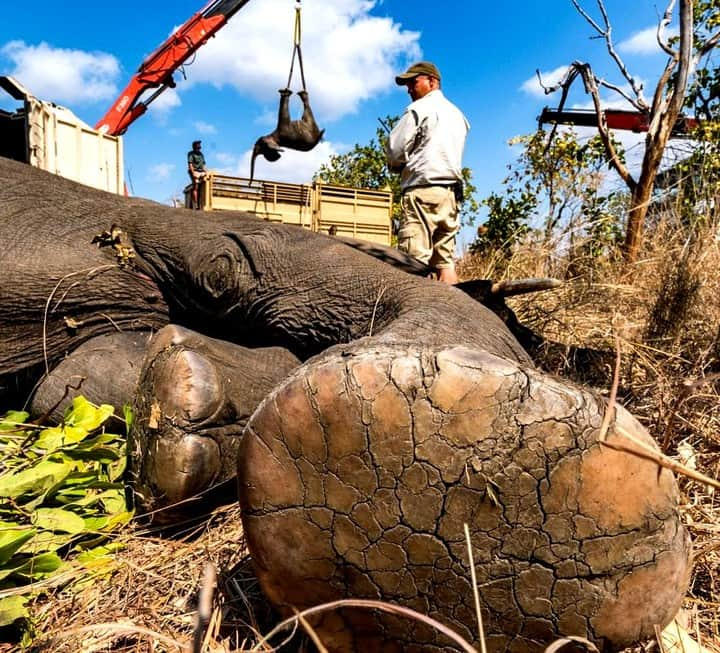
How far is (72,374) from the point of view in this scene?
2.17 metres

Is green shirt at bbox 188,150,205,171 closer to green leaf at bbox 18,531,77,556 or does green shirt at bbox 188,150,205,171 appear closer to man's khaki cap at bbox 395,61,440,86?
man's khaki cap at bbox 395,61,440,86

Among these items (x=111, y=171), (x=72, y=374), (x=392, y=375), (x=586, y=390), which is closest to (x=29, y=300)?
(x=72, y=374)

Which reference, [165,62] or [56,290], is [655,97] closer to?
[56,290]

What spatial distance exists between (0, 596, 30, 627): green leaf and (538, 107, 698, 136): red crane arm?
5460 millimetres

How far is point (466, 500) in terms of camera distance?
37.9 inches

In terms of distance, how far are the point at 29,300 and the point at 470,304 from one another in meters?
1.51

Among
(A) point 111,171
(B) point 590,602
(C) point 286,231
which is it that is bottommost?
(B) point 590,602

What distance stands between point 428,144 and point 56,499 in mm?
3760

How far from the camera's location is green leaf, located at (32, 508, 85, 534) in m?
1.49

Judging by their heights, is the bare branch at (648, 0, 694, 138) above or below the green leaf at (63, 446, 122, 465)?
above

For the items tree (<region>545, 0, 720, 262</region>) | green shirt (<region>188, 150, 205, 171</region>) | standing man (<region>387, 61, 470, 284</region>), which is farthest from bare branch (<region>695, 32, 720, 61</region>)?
green shirt (<region>188, 150, 205, 171</region>)

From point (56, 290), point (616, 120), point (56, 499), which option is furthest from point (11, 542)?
point (616, 120)

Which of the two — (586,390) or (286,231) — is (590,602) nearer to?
(586,390)

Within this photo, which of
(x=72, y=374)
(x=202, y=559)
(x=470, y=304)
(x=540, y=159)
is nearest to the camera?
(x=202, y=559)
